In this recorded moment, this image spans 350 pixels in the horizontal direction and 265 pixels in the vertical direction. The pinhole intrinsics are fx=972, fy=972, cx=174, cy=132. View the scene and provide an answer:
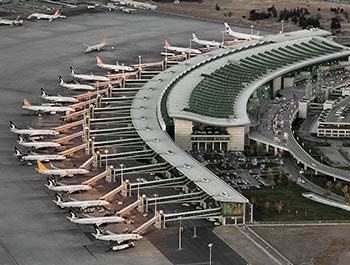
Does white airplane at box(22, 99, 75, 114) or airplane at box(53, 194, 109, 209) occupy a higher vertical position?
white airplane at box(22, 99, 75, 114)

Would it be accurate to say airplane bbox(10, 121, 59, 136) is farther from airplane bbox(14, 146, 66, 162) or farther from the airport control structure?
airplane bbox(14, 146, 66, 162)

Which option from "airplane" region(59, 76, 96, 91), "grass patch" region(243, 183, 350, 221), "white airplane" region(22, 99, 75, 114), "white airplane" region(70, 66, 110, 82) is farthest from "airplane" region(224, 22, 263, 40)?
"grass patch" region(243, 183, 350, 221)

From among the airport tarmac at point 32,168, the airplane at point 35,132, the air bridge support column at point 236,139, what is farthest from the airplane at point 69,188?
the air bridge support column at point 236,139

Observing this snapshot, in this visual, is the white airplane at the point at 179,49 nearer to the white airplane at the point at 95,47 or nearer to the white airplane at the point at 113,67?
the white airplane at the point at 95,47

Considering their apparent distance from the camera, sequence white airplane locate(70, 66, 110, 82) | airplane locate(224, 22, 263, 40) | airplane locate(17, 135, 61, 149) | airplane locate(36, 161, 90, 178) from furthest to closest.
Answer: airplane locate(224, 22, 263, 40) < white airplane locate(70, 66, 110, 82) < airplane locate(17, 135, 61, 149) < airplane locate(36, 161, 90, 178)

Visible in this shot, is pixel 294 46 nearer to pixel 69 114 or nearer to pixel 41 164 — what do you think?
pixel 69 114

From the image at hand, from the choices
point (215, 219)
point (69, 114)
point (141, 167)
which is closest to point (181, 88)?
point (69, 114)

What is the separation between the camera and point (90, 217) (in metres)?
96.8

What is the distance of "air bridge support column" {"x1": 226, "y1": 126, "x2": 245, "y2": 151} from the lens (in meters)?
121

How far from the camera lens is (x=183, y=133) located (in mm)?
121500

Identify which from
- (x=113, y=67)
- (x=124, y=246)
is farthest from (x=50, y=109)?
(x=124, y=246)

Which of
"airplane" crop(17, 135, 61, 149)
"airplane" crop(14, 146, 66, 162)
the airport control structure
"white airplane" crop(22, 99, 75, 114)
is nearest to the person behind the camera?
the airport control structure

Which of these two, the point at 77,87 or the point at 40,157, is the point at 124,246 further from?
the point at 77,87

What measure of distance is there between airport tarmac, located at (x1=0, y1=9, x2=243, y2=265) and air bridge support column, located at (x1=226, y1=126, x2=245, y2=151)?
82.4 feet
